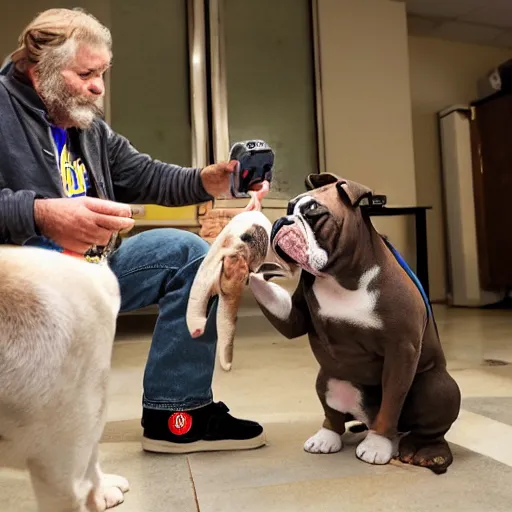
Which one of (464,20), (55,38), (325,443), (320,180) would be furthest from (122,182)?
(464,20)

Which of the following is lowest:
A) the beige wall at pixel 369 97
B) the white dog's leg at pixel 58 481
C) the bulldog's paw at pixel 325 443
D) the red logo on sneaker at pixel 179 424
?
the bulldog's paw at pixel 325 443

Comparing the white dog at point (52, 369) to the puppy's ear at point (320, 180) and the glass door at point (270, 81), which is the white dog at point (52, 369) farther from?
the glass door at point (270, 81)

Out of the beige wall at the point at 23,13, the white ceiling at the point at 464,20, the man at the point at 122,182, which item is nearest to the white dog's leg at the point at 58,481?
the man at the point at 122,182

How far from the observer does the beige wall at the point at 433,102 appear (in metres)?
4.14

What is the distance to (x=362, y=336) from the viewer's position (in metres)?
0.92

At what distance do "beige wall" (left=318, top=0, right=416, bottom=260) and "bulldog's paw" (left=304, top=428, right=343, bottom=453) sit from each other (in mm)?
2608

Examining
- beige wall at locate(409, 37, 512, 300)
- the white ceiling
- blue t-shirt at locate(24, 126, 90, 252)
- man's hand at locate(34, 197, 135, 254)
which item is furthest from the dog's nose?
beige wall at locate(409, 37, 512, 300)

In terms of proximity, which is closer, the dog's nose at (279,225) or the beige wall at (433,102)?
the dog's nose at (279,225)

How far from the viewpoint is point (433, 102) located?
4203 mm

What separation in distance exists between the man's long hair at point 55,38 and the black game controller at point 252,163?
317mm

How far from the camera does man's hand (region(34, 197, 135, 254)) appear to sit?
71 cm

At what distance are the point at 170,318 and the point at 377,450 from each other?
45 cm

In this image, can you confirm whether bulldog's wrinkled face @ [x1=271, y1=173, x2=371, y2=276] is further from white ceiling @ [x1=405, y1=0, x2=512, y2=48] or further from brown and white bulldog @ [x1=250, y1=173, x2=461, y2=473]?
white ceiling @ [x1=405, y1=0, x2=512, y2=48]

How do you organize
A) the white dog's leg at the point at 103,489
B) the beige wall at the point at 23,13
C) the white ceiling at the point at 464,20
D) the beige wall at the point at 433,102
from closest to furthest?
the white dog's leg at the point at 103,489, the beige wall at the point at 23,13, the white ceiling at the point at 464,20, the beige wall at the point at 433,102
